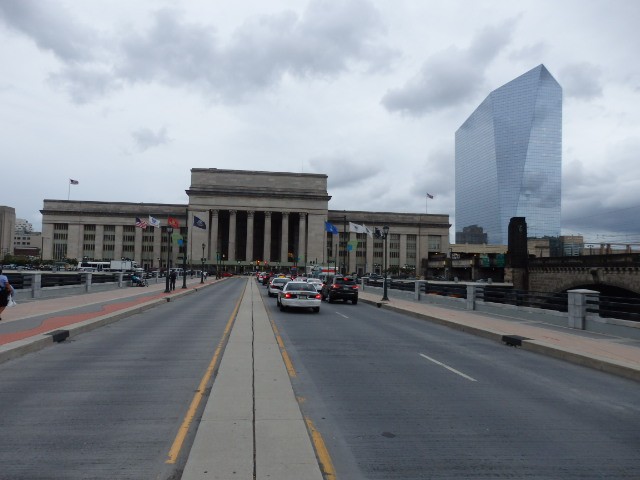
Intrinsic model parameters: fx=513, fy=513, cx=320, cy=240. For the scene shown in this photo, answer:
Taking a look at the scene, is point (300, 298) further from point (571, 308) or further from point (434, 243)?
point (434, 243)

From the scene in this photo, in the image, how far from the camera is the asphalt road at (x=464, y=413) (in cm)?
521

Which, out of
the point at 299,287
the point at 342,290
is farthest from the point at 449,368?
the point at 342,290

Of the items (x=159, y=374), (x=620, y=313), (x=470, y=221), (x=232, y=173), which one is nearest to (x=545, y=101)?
(x=470, y=221)

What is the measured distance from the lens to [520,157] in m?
158

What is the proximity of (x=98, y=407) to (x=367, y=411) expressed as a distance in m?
3.73

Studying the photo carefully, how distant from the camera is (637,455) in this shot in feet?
18.4

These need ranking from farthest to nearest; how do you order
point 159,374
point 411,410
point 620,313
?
point 620,313, point 159,374, point 411,410

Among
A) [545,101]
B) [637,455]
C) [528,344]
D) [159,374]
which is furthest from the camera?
[545,101]

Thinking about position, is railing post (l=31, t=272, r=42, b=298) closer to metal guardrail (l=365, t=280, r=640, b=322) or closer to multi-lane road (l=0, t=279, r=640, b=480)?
multi-lane road (l=0, t=279, r=640, b=480)

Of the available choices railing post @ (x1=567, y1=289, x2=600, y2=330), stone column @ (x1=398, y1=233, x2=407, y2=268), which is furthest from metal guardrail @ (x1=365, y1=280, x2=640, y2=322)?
stone column @ (x1=398, y1=233, x2=407, y2=268)

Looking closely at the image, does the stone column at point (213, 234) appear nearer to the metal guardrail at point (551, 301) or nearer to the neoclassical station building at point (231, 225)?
the neoclassical station building at point (231, 225)

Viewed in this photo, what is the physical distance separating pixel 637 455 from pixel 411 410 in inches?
107

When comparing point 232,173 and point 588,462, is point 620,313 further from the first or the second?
point 232,173

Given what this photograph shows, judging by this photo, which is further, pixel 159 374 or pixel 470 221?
pixel 470 221
